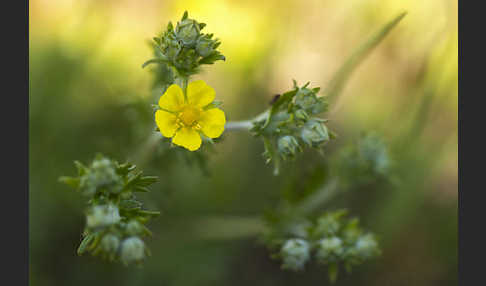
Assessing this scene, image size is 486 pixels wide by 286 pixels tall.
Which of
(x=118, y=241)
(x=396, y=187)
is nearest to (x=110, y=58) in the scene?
(x=118, y=241)

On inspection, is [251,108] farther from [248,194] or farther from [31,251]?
[31,251]

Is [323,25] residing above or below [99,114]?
above

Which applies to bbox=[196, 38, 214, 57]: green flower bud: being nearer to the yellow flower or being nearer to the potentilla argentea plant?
the potentilla argentea plant

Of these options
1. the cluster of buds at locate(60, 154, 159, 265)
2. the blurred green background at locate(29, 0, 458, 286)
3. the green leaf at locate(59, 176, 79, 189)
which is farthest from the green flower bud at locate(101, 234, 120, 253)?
the blurred green background at locate(29, 0, 458, 286)

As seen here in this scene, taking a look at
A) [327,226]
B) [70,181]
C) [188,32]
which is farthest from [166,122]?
[327,226]

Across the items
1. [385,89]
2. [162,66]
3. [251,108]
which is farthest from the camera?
[385,89]

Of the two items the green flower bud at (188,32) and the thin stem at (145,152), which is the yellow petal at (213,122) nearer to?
the green flower bud at (188,32)
